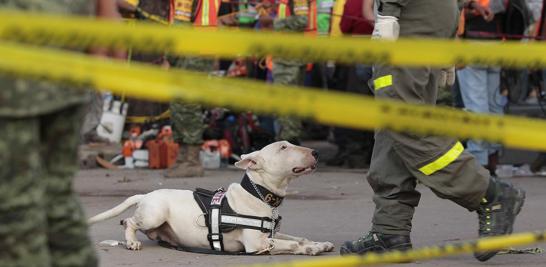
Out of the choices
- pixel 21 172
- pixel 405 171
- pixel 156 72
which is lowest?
pixel 405 171

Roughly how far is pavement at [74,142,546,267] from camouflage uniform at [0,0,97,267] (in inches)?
106

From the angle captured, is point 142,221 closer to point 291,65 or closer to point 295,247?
point 295,247

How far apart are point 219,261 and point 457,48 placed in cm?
313

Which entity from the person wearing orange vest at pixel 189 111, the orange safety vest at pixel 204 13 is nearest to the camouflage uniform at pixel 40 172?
the person wearing orange vest at pixel 189 111

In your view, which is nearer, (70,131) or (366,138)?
(70,131)

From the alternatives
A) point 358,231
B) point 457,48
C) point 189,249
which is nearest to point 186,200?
point 189,249

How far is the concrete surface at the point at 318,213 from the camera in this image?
6.52m

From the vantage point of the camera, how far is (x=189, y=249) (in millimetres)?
6770

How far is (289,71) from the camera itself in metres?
11.4

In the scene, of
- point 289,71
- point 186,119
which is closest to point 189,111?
point 186,119

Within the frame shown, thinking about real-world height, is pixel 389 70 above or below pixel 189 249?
above

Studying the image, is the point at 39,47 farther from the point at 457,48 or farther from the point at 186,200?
the point at 186,200

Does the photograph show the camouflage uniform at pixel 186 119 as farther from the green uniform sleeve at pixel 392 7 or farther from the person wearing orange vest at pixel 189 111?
the green uniform sleeve at pixel 392 7

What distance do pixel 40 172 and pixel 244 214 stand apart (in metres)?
3.15
